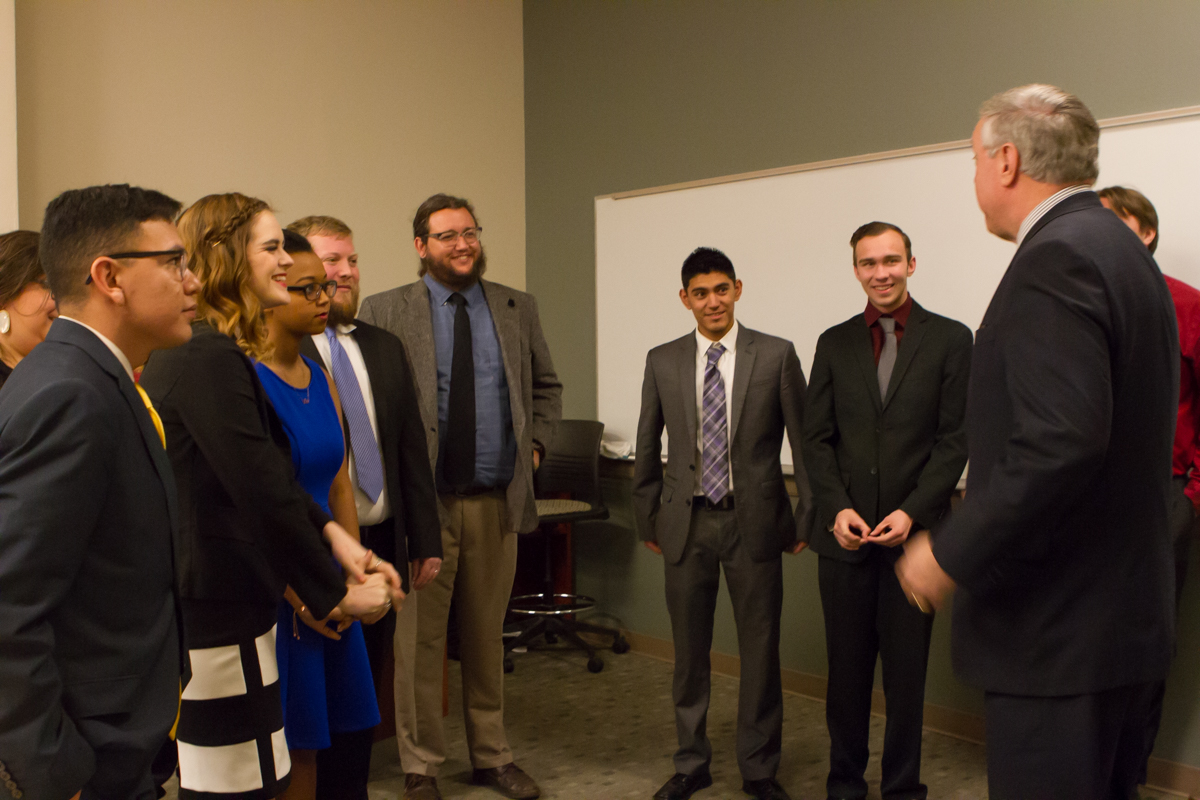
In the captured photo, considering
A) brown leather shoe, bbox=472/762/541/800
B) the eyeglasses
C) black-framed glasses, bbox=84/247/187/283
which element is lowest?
brown leather shoe, bbox=472/762/541/800

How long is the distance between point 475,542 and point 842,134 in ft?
7.36

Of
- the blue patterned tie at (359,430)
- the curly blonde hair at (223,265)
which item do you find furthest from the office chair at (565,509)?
the curly blonde hair at (223,265)

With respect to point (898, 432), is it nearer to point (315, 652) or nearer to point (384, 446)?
point (384, 446)

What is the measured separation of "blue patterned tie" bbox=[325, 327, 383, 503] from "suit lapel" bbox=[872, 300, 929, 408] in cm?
148

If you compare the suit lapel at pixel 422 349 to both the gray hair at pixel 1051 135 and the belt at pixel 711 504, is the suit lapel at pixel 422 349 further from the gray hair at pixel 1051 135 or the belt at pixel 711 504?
the gray hair at pixel 1051 135

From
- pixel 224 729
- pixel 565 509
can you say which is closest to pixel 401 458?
pixel 224 729

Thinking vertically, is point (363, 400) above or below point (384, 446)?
above

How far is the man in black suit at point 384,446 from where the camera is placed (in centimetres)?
246

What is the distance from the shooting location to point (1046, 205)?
4.97ft

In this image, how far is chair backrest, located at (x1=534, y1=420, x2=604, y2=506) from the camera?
469cm

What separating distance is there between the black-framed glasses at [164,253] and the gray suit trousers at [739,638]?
6.47 ft

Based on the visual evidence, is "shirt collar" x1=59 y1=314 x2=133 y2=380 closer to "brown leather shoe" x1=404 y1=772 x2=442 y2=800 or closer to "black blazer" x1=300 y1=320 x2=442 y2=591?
"black blazer" x1=300 y1=320 x2=442 y2=591

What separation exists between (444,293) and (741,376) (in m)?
0.99

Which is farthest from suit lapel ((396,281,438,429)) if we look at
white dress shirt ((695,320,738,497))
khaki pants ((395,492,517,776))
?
white dress shirt ((695,320,738,497))
